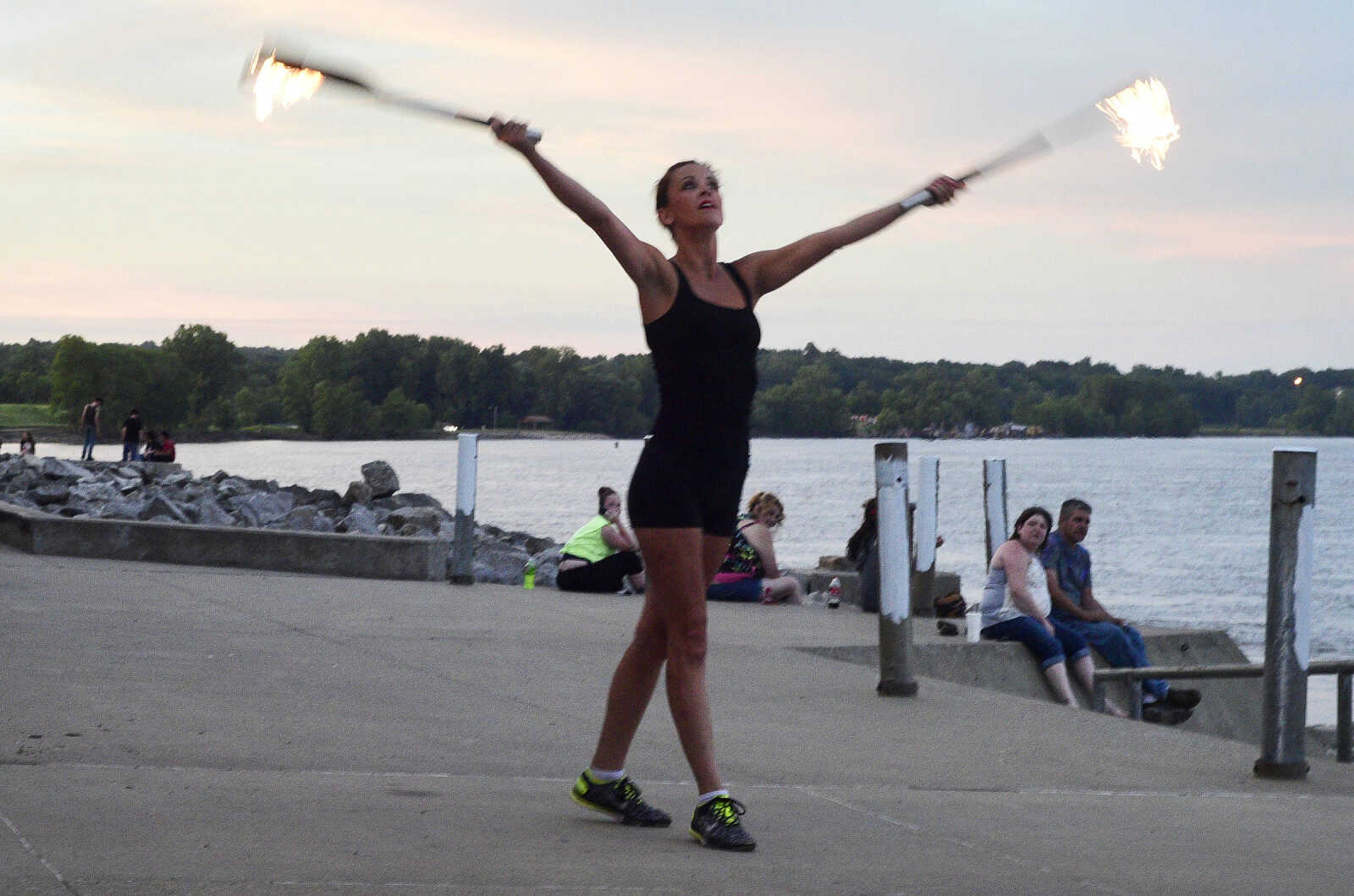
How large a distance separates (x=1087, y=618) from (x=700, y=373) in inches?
285

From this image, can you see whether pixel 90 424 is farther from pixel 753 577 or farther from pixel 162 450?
pixel 753 577

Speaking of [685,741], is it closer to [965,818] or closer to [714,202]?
[965,818]

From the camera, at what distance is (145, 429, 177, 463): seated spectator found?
5203 cm

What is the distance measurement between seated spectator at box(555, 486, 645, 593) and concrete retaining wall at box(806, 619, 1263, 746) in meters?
2.38

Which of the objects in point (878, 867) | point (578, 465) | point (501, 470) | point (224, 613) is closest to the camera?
point (878, 867)

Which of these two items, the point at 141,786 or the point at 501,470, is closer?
the point at 141,786

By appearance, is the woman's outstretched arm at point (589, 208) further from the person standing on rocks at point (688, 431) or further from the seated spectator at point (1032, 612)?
the seated spectator at point (1032, 612)

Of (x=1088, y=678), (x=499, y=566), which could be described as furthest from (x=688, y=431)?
(x=499, y=566)

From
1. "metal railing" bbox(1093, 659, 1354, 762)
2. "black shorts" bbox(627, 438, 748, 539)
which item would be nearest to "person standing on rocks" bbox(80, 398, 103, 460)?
"metal railing" bbox(1093, 659, 1354, 762)

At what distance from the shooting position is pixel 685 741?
5.23 m

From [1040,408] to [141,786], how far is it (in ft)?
513

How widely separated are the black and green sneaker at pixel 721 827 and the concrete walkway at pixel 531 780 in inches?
1.9

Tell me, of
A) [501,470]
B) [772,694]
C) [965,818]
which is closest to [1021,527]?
[772,694]

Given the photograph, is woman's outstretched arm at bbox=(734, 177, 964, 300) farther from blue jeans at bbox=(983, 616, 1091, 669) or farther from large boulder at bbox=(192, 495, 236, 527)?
large boulder at bbox=(192, 495, 236, 527)
